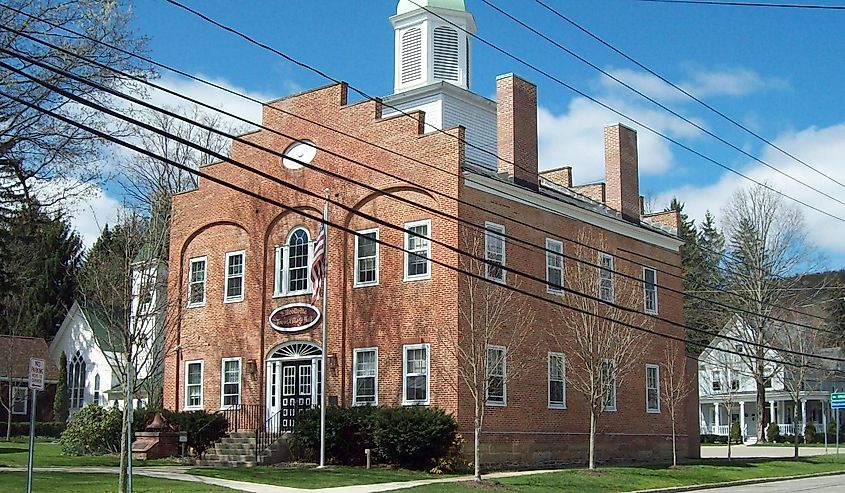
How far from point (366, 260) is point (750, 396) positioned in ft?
159

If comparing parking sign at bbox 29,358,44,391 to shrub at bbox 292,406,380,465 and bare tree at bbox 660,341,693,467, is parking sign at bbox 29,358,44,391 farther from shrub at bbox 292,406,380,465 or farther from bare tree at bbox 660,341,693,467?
bare tree at bbox 660,341,693,467

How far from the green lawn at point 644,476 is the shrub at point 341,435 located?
5138 millimetres

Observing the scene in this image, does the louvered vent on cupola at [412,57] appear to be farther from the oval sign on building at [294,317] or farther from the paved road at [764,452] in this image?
the paved road at [764,452]

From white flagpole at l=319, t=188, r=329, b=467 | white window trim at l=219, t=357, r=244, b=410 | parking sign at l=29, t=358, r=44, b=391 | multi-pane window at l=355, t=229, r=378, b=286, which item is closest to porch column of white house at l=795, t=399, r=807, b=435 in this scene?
multi-pane window at l=355, t=229, r=378, b=286

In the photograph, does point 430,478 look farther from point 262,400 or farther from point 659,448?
point 659,448

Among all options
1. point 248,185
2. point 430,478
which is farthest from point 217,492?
point 248,185

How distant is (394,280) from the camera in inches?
1164

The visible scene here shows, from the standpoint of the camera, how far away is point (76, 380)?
197ft

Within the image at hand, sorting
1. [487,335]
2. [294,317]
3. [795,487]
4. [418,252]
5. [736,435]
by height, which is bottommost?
[736,435]

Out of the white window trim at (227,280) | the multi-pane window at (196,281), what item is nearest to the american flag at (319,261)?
the white window trim at (227,280)

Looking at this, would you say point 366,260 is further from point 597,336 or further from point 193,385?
point 193,385

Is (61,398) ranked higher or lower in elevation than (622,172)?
lower

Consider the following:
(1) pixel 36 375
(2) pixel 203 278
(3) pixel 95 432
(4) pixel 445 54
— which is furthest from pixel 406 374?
(4) pixel 445 54

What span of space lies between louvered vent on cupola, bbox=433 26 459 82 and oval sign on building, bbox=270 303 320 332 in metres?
10.8
